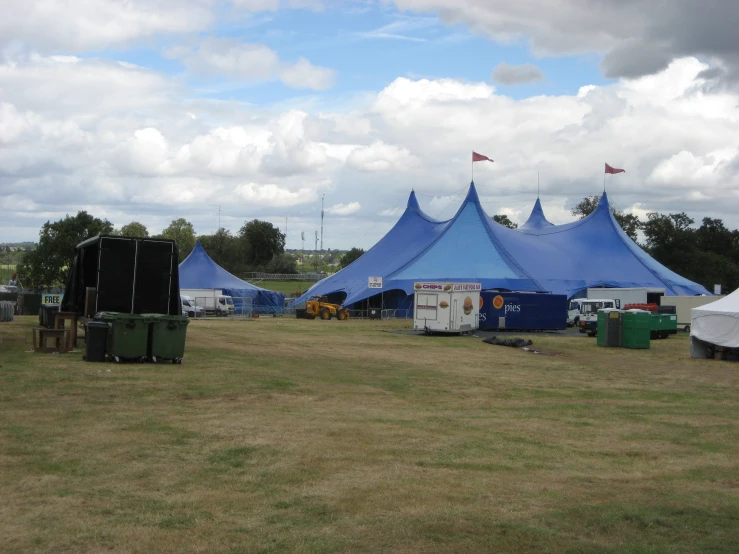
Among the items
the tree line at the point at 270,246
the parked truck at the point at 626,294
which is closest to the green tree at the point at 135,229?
the tree line at the point at 270,246

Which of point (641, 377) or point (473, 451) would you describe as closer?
point (473, 451)

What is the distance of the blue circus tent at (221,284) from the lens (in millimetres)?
57750

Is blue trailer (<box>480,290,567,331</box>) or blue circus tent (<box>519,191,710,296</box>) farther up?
Answer: blue circus tent (<box>519,191,710,296</box>)

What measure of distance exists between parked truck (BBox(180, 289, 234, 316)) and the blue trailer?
66.6ft

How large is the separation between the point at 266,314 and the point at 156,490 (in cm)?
4994

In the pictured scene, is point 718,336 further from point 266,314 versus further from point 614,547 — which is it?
point 266,314

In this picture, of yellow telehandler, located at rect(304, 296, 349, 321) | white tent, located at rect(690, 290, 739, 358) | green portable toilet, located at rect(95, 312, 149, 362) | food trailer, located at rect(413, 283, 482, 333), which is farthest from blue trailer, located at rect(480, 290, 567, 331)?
green portable toilet, located at rect(95, 312, 149, 362)

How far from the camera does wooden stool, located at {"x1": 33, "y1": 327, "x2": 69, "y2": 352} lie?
64.1ft

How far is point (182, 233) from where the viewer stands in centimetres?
12250

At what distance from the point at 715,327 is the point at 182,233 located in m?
104

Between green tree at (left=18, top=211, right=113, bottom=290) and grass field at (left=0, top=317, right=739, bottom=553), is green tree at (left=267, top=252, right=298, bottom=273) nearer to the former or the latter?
green tree at (left=18, top=211, right=113, bottom=290)

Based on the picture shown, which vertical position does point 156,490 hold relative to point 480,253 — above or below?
below

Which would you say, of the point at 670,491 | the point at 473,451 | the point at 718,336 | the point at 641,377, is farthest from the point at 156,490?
the point at 718,336

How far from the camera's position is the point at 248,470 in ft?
28.2
